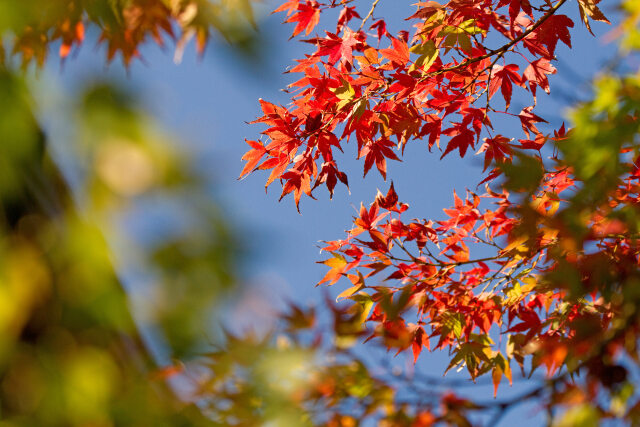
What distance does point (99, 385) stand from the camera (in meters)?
0.83

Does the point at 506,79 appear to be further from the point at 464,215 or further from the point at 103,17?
the point at 103,17

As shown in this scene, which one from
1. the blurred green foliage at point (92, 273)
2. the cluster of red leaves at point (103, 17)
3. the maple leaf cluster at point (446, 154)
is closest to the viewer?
the blurred green foliage at point (92, 273)

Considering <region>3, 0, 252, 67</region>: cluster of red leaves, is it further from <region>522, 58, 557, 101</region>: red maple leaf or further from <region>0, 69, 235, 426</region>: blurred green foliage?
<region>522, 58, 557, 101</region>: red maple leaf

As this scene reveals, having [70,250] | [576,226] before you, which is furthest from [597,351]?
[70,250]

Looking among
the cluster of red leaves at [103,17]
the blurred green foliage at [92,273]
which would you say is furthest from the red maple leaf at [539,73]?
the blurred green foliage at [92,273]

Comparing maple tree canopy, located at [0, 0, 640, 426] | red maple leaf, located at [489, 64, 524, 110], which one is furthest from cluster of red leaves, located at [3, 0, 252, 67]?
red maple leaf, located at [489, 64, 524, 110]

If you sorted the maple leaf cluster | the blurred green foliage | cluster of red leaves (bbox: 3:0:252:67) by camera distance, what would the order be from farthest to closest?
the maple leaf cluster
cluster of red leaves (bbox: 3:0:252:67)
the blurred green foliage

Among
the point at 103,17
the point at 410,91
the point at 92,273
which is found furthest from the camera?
the point at 410,91

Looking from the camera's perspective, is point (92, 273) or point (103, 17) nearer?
point (92, 273)

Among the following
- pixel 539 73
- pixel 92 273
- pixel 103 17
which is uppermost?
pixel 539 73

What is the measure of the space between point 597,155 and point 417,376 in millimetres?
730

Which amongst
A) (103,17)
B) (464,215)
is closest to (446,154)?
(464,215)

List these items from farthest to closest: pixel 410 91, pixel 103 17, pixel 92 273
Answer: pixel 410 91, pixel 103 17, pixel 92 273

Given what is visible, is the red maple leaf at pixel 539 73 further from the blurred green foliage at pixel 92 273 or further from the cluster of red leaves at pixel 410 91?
the blurred green foliage at pixel 92 273
